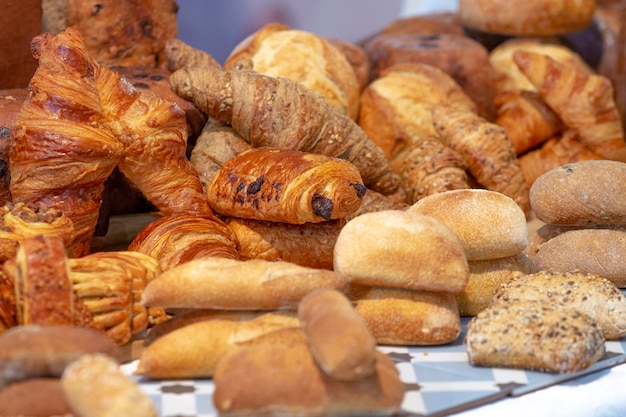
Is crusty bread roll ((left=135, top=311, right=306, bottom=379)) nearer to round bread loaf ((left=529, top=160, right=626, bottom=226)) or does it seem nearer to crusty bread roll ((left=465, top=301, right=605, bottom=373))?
crusty bread roll ((left=465, top=301, right=605, bottom=373))

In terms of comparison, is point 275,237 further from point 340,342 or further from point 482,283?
point 340,342

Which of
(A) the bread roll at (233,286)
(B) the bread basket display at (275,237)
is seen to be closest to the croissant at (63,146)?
→ (B) the bread basket display at (275,237)

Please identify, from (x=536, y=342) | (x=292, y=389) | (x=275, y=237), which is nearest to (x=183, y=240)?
(x=275, y=237)

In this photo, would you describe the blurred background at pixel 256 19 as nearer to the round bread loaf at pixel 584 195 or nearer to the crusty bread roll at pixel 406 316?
the round bread loaf at pixel 584 195

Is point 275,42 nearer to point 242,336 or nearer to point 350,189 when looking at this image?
point 350,189

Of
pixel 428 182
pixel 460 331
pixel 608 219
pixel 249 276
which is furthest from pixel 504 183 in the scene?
pixel 249 276

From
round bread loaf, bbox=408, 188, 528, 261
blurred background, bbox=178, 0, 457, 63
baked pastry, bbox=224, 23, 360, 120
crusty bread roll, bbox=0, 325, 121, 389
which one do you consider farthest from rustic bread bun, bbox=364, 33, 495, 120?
crusty bread roll, bbox=0, 325, 121, 389

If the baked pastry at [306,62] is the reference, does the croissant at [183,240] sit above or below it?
below
